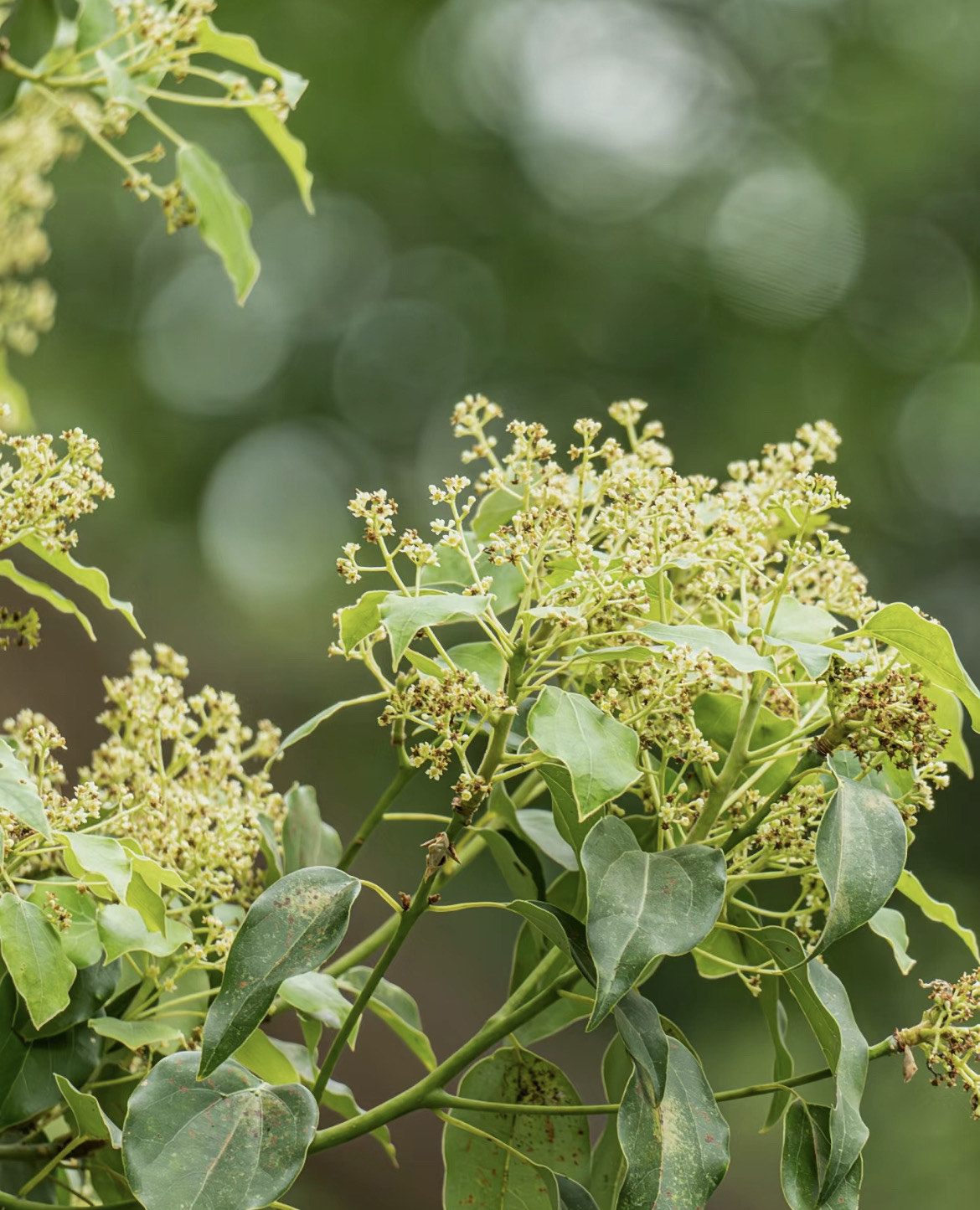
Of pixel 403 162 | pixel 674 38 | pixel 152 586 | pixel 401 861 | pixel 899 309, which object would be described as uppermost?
pixel 674 38

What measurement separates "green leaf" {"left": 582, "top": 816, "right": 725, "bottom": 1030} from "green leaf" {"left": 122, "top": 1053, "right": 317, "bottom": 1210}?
2.9 inches

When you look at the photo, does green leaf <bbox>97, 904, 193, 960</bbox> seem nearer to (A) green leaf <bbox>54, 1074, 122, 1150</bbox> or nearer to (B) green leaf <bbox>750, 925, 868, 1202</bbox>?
(A) green leaf <bbox>54, 1074, 122, 1150</bbox>

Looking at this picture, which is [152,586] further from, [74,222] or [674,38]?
[674,38]

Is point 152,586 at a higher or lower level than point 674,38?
lower

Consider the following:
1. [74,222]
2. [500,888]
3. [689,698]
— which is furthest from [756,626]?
[74,222]

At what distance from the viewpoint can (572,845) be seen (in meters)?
0.30

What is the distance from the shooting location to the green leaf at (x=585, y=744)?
256mm

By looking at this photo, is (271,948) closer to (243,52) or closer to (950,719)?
(950,719)

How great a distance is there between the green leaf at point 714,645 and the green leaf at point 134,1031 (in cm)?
16

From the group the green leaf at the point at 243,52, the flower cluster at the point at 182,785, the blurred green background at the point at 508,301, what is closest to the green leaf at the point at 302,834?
the flower cluster at the point at 182,785

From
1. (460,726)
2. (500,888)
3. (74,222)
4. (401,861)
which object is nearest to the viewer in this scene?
(460,726)

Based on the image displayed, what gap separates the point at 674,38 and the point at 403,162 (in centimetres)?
78

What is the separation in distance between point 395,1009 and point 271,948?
0.13 m

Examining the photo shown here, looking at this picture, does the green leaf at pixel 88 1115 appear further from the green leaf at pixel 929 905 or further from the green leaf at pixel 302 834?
the green leaf at pixel 929 905
